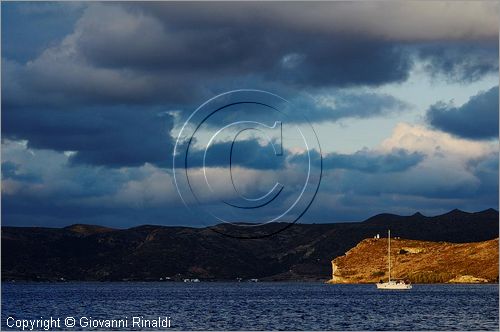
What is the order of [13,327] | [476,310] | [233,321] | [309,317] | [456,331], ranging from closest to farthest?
[456,331] → [13,327] → [233,321] → [309,317] → [476,310]

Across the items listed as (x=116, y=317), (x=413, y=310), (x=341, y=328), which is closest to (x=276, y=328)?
(x=341, y=328)

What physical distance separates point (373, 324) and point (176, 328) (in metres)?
29.3

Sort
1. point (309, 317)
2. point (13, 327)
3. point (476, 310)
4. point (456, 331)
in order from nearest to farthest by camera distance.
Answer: point (456, 331) < point (13, 327) < point (309, 317) < point (476, 310)

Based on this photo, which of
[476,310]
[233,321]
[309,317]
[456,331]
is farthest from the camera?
[476,310]

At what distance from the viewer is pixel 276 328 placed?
120m

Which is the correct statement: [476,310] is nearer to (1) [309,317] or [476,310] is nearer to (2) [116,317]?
(1) [309,317]

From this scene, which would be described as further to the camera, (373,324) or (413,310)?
(413,310)

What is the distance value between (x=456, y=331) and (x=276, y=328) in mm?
23957

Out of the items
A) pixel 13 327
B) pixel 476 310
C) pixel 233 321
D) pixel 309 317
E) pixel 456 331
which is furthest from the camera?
pixel 476 310

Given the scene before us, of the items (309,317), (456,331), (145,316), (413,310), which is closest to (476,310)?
(413,310)

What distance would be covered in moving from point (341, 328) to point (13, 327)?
46.9 m

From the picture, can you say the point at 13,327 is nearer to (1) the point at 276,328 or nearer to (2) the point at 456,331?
(1) the point at 276,328

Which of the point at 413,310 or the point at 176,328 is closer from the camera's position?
the point at 176,328

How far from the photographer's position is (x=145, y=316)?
494 ft
